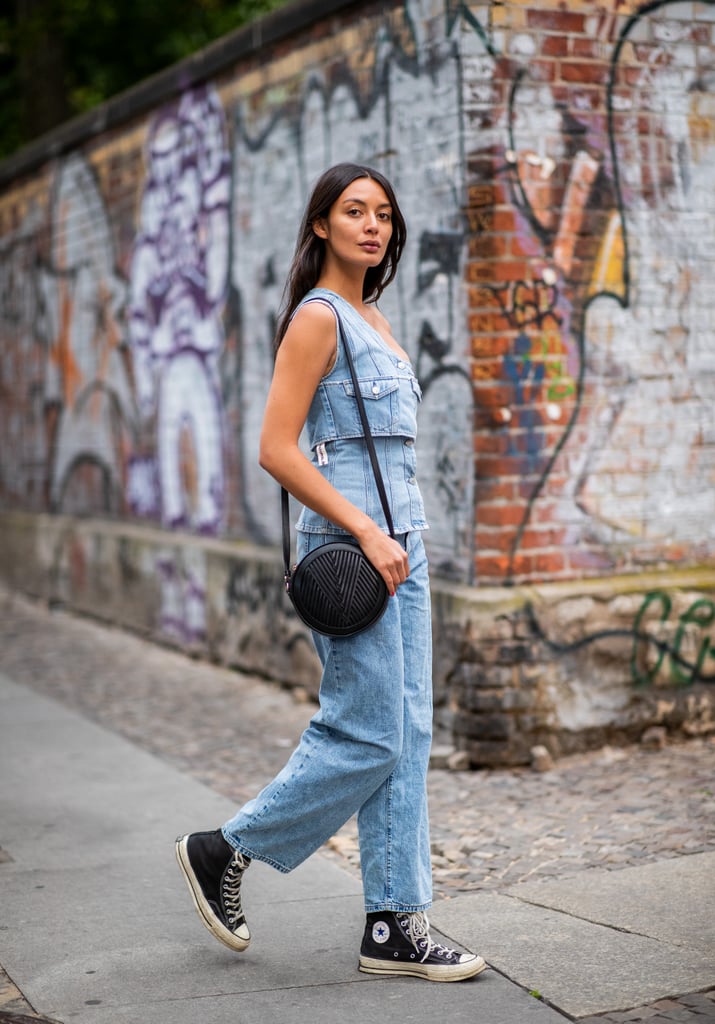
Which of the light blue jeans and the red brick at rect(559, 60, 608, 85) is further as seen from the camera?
the red brick at rect(559, 60, 608, 85)

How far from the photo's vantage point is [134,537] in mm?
8805

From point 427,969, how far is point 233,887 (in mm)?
522

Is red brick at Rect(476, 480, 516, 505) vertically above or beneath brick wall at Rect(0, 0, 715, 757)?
beneath

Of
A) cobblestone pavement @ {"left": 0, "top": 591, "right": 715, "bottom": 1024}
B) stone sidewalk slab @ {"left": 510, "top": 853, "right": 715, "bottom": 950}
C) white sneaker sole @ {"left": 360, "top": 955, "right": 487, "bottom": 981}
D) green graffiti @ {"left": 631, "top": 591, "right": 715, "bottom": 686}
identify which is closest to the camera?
white sneaker sole @ {"left": 360, "top": 955, "right": 487, "bottom": 981}

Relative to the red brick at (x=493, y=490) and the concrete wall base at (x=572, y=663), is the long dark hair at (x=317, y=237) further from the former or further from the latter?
the concrete wall base at (x=572, y=663)

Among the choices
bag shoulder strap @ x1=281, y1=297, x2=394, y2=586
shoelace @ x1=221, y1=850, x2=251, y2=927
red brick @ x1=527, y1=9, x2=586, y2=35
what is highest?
red brick @ x1=527, y1=9, x2=586, y2=35

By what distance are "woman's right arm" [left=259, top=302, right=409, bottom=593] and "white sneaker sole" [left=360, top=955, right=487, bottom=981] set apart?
0.94 meters

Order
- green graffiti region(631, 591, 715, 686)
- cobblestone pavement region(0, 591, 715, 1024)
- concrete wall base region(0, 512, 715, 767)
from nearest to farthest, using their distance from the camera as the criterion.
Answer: cobblestone pavement region(0, 591, 715, 1024), concrete wall base region(0, 512, 715, 767), green graffiti region(631, 591, 715, 686)

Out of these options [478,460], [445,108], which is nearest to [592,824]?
[478,460]

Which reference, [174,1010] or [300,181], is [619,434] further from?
[174,1010]

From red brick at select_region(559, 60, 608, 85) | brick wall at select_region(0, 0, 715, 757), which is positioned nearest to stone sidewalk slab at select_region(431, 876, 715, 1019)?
brick wall at select_region(0, 0, 715, 757)

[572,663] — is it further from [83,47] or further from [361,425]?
[83,47]

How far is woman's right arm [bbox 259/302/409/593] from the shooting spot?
317 cm

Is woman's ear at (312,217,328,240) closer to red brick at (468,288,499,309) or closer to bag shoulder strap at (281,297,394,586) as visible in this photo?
bag shoulder strap at (281,297,394,586)
